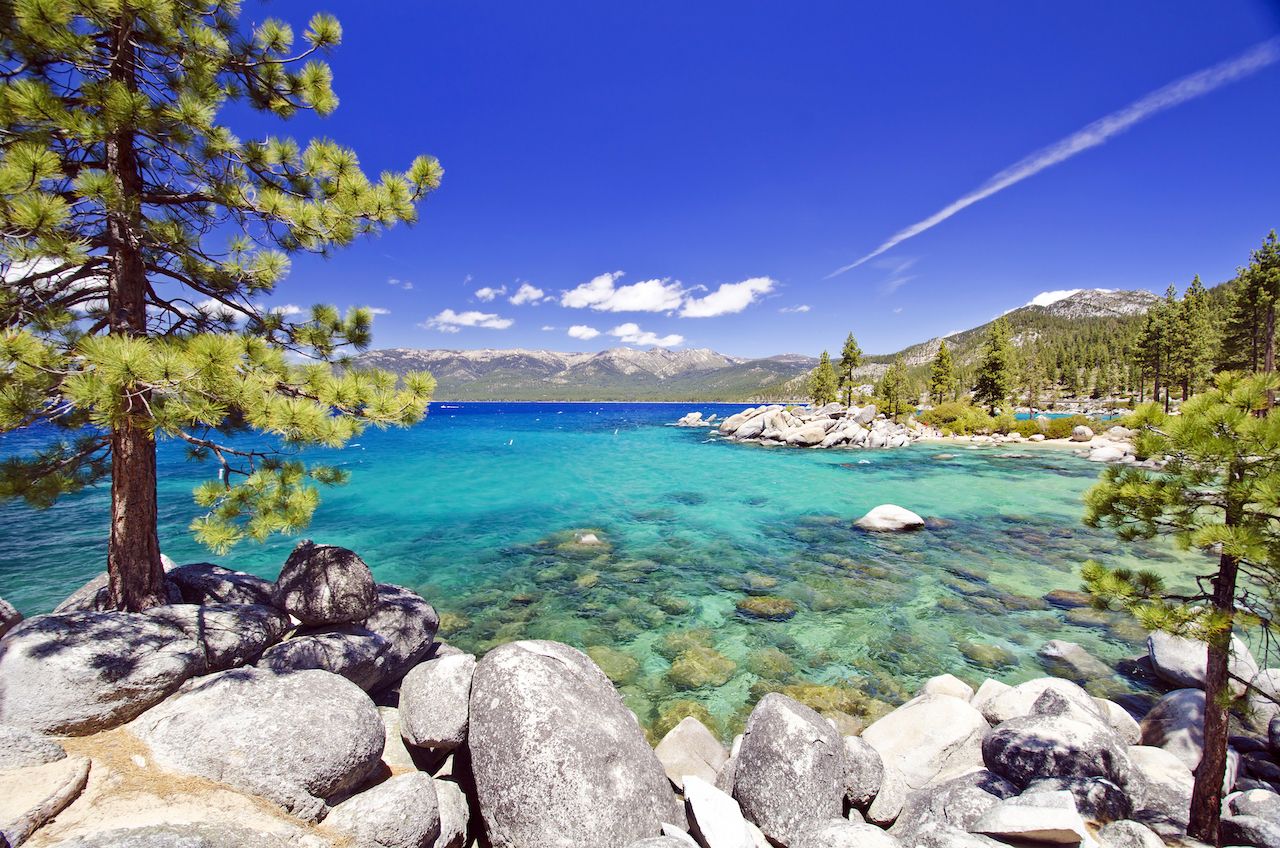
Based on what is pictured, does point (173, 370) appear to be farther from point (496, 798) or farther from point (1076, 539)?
point (1076, 539)

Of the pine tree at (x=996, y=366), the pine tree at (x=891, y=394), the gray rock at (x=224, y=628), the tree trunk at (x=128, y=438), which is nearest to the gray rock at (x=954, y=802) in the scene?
the gray rock at (x=224, y=628)

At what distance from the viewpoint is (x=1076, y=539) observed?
20.1 meters

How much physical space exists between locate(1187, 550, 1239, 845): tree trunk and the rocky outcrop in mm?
54483

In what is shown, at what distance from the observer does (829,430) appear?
60344 millimetres

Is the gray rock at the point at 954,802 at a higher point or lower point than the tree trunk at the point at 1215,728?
lower

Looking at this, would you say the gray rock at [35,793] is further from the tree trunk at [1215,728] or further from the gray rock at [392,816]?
the tree trunk at [1215,728]

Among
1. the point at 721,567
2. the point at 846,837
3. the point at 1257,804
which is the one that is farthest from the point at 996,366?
the point at 846,837

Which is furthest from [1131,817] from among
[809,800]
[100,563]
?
[100,563]

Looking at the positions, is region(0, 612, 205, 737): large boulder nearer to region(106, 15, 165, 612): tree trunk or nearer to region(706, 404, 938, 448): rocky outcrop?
region(106, 15, 165, 612): tree trunk

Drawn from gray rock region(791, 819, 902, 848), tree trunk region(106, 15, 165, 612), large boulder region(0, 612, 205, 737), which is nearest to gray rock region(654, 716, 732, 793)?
gray rock region(791, 819, 902, 848)

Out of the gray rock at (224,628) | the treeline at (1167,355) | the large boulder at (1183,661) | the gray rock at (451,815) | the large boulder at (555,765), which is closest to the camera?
the large boulder at (555,765)

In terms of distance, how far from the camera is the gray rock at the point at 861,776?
6.67 m

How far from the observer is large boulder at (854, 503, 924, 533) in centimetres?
2142

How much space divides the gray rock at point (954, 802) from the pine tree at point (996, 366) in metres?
75.6
